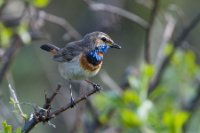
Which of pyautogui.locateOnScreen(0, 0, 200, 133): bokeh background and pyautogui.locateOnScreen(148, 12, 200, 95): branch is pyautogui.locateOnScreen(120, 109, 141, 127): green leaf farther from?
pyautogui.locateOnScreen(148, 12, 200, 95): branch

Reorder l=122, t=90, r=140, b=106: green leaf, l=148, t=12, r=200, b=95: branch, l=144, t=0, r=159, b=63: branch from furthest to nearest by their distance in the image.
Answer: l=148, t=12, r=200, b=95: branch < l=144, t=0, r=159, b=63: branch < l=122, t=90, r=140, b=106: green leaf

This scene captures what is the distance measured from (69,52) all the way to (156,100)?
2.69 metres

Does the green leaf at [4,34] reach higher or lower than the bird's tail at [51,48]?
higher

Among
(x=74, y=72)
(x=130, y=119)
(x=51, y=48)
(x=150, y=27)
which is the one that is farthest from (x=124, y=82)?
(x=74, y=72)

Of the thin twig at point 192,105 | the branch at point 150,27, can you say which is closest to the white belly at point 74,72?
the branch at point 150,27

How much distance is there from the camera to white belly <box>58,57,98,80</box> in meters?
3.89

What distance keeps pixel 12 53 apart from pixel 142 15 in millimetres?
4357

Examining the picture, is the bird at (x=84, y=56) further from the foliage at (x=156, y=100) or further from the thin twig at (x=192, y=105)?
the thin twig at (x=192, y=105)

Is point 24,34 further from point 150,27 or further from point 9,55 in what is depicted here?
point 150,27

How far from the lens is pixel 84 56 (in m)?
4.09

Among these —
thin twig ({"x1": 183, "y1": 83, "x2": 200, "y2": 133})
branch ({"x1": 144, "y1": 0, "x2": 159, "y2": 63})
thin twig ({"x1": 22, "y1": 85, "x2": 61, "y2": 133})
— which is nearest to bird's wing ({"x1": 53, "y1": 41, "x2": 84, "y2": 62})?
thin twig ({"x1": 22, "y1": 85, "x2": 61, "y2": 133})

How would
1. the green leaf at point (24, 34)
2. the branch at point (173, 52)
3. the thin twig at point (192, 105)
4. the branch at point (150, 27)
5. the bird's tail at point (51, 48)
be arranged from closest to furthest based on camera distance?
the bird's tail at point (51, 48)
the green leaf at point (24, 34)
the branch at point (150, 27)
the branch at point (173, 52)
the thin twig at point (192, 105)

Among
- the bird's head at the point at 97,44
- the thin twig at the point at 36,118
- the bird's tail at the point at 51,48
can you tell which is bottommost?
the thin twig at the point at 36,118

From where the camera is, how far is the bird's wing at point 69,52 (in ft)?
13.5
